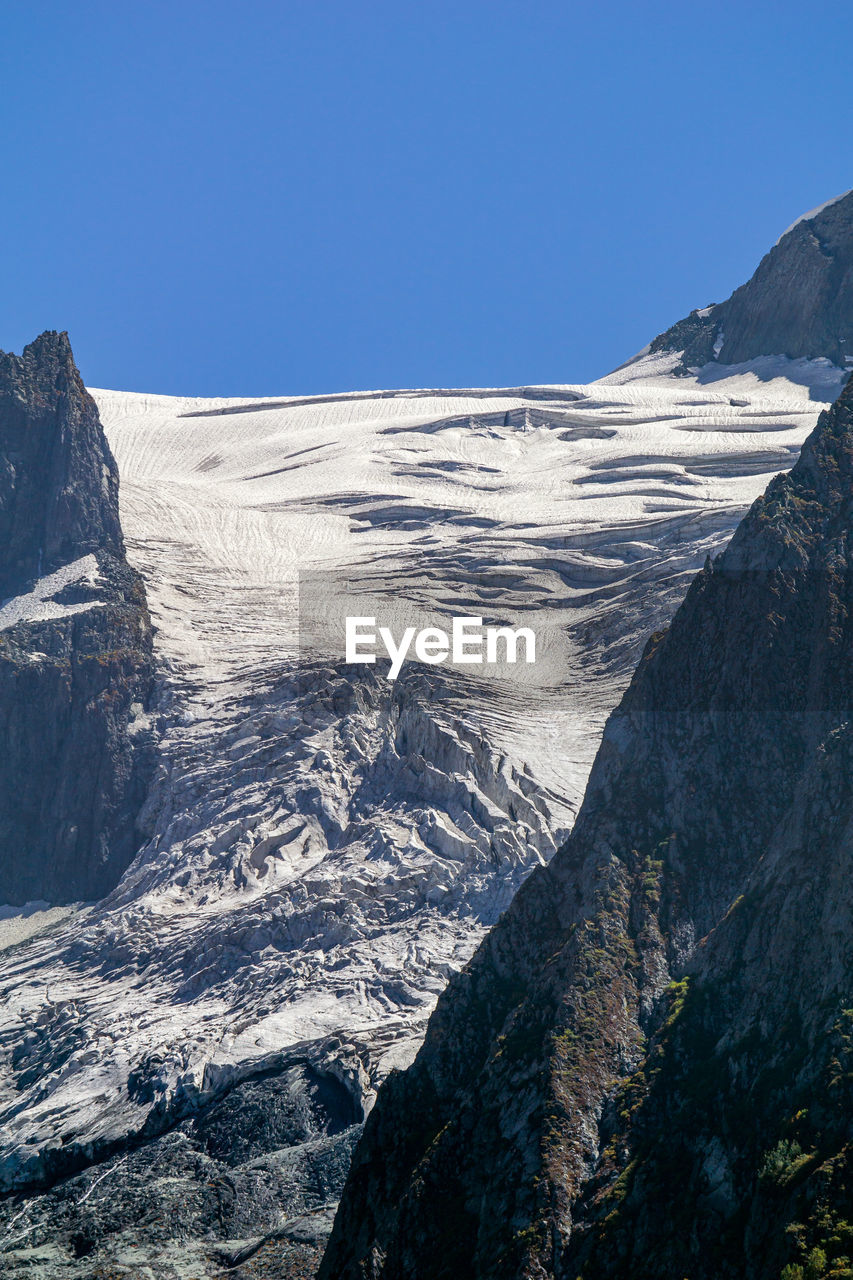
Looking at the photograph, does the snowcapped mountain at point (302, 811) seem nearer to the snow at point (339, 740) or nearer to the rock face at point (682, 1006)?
the snow at point (339, 740)

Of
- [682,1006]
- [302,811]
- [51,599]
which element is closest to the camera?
[682,1006]

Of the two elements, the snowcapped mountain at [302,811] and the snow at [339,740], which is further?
the snow at [339,740]

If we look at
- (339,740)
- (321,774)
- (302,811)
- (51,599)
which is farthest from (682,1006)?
(51,599)

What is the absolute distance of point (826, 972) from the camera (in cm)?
4572

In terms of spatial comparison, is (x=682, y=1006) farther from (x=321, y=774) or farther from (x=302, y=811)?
(x=321, y=774)

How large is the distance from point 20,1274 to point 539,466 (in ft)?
396

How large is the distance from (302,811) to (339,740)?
24.8ft

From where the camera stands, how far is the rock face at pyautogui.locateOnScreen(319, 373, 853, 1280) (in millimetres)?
43344

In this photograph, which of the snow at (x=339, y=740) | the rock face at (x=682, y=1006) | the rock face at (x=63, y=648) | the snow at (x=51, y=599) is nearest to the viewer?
the rock face at (x=682, y=1006)

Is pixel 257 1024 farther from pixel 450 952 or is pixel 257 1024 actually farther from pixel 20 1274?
pixel 20 1274

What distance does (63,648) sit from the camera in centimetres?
12212

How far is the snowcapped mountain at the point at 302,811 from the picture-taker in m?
74.0

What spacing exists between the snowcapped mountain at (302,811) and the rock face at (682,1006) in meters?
13.7

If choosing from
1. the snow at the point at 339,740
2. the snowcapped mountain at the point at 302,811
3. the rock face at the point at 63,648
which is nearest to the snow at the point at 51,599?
the rock face at the point at 63,648
